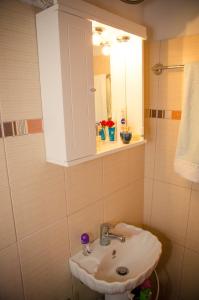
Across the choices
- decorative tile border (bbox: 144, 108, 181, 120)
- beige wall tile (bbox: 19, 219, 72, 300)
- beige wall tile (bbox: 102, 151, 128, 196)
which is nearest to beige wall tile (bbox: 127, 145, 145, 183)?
beige wall tile (bbox: 102, 151, 128, 196)

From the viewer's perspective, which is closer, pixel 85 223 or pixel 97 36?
pixel 97 36

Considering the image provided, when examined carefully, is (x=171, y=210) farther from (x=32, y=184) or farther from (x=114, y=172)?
(x=32, y=184)

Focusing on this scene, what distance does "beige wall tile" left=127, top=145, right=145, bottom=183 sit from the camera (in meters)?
1.58

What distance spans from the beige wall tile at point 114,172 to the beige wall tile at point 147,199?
0.90ft

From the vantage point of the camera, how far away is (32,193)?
994 millimetres

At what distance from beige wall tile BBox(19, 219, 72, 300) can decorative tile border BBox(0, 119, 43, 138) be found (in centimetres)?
51

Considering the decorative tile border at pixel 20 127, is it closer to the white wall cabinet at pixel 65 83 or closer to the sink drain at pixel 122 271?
the white wall cabinet at pixel 65 83

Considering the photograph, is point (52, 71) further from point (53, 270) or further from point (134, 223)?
point (134, 223)

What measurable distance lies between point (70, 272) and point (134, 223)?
685mm

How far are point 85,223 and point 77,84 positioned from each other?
2.75 ft

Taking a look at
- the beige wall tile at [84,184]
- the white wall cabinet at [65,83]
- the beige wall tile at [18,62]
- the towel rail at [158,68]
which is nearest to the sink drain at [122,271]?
the beige wall tile at [84,184]

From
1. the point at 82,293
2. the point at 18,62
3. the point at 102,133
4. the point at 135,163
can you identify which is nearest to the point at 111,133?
the point at 102,133

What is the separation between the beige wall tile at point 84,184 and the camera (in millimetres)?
1174

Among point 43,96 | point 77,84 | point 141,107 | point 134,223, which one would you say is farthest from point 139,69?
point 134,223
